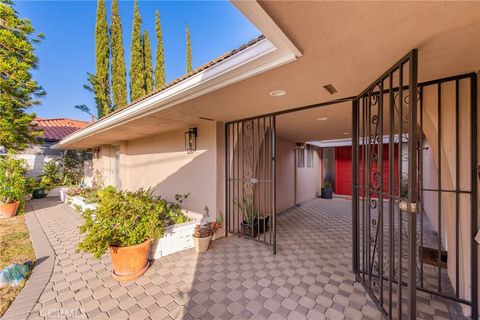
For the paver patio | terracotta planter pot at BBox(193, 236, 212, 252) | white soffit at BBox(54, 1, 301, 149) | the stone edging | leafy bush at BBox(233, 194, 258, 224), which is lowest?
the paver patio

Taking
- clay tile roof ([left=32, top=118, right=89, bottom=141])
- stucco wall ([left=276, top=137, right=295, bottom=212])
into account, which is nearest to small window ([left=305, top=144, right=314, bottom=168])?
stucco wall ([left=276, top=137, right=295, bottom=212])

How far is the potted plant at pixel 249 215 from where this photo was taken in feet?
13.3

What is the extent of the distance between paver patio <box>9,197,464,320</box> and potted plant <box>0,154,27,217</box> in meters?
3.58

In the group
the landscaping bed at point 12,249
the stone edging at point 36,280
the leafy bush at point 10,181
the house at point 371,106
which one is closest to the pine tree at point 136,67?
the leafy bush at point 10,181

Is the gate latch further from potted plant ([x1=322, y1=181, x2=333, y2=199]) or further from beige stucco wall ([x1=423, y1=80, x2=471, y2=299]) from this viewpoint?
potted plant ([x1=322, y1=181, x2=333, y2=199])

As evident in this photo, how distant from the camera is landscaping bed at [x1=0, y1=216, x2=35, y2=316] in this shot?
7.35ft

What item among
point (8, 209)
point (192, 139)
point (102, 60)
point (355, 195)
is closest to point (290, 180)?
point (192, 139)

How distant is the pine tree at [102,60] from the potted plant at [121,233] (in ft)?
33.1

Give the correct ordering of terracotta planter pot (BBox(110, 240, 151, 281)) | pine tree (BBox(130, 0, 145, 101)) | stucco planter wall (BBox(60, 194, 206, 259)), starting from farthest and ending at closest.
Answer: pine tree (BBox(130, 0, 145, 101)), stucco planter wall (BBox(60, 194, 206, 259)), terracotta planter pot (BBox(110, 240, 151, 281))

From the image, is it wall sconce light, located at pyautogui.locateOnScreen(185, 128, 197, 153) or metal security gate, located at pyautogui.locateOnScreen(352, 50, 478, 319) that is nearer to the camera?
metal security gate, located at pyautogui.locateOnScreen(352, 50, 478, 319)

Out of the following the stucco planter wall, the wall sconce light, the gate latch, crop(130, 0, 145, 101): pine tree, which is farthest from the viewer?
crop(130, 0, 145, 101): pine tree

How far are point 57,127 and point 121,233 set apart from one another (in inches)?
592

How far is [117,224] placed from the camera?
2578 millimetres

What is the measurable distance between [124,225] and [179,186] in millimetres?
2212
